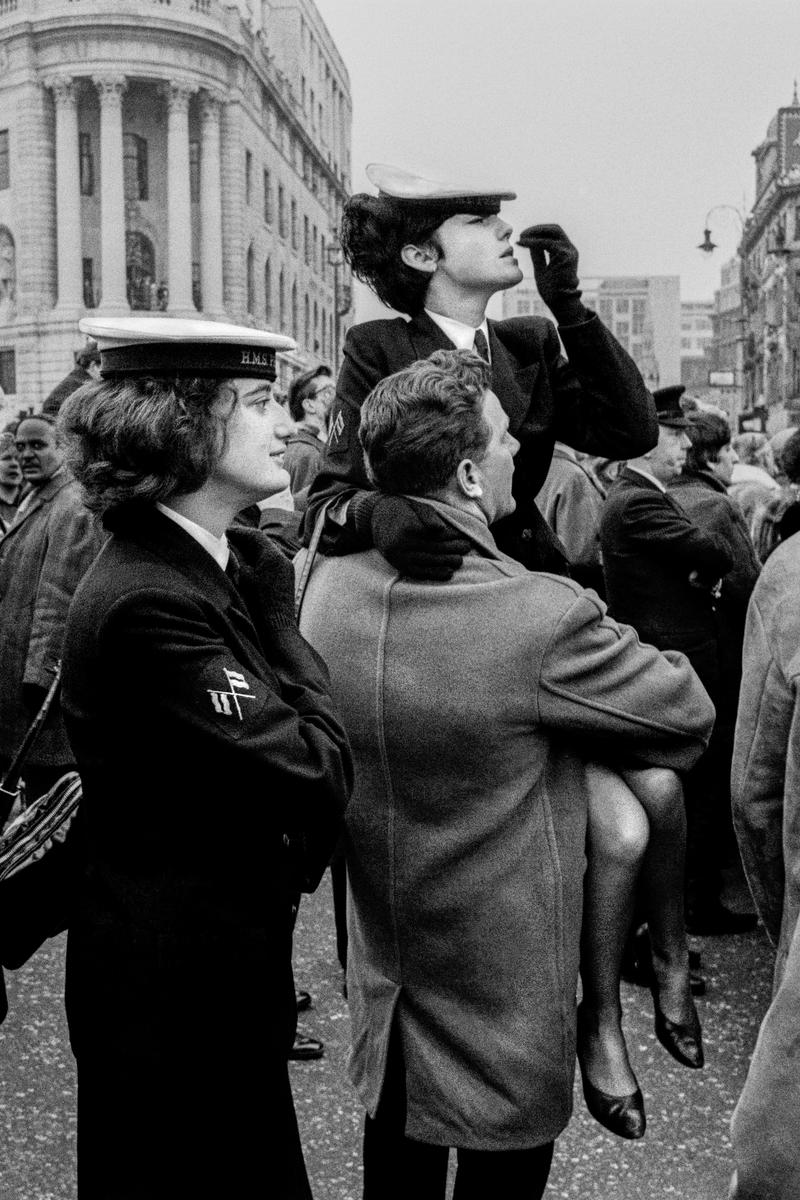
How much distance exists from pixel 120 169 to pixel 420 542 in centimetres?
5939

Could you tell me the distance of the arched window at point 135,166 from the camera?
59719 mm

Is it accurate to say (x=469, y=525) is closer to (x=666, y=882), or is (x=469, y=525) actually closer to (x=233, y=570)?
(x=233, y=570)

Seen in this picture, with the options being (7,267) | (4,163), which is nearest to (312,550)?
(7,267)

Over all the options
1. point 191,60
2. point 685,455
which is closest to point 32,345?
point 191,60

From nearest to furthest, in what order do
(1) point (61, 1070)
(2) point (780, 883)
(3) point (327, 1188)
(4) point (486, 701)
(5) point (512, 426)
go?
(4) point (486, 701) → (2) point (780, 883) → (5) point (512, 426) → (3) point (327, 1188) → (1) point (61, 1070)

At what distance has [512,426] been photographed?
3180mm

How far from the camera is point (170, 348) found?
231cm

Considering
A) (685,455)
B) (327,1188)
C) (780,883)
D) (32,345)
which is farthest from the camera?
(32,345)

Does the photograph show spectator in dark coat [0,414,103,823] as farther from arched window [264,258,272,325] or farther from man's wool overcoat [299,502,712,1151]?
arched window [264,258,272,325]

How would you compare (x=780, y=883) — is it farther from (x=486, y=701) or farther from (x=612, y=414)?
(x=612, y=414)

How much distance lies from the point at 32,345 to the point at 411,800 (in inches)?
2293

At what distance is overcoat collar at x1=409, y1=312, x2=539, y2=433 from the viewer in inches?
125

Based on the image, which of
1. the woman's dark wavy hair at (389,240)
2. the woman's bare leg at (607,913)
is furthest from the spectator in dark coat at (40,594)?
the woman's bare leg at (607,913)

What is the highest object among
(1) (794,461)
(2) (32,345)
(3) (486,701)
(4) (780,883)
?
(2) (32,345)
